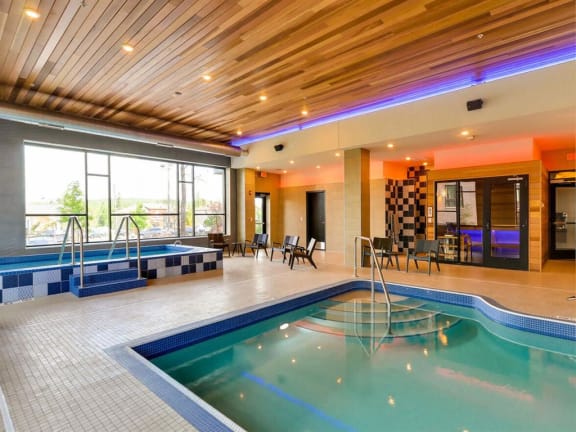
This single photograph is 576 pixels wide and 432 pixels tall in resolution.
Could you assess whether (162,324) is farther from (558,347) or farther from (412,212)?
(412,212)

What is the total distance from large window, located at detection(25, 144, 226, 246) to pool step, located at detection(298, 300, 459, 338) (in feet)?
19.6

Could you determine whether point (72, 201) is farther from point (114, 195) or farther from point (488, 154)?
point (488, 154)

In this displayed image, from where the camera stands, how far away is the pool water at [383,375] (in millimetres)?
2148

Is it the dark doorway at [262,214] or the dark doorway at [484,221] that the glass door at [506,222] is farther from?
the dark doorway at [262,214]

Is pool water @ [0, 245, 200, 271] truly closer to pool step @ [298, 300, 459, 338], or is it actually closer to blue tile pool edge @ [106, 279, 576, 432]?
blue tile pool edge @ [106, 279, 576, 432]

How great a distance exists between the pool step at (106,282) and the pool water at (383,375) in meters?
2.29

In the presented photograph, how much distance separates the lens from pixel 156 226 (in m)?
8.65

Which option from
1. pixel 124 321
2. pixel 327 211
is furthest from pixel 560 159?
pixel 124 321

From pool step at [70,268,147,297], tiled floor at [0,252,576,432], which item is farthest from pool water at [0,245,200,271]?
tiled floor at [0,252,576,432]

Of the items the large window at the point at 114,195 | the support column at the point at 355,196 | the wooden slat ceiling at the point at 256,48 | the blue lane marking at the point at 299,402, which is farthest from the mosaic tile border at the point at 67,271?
the blue lane marking at the point at 299,402

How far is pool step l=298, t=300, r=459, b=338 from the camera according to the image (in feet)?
12.1

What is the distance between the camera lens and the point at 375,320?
402 cm

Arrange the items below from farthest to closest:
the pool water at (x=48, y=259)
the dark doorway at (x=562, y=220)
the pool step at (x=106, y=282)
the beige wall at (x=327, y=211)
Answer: the beige wall at (x=327, y=211)
the dark doorway at (x=562, y=220)
the pool water at (x=48, y=259)
the pool step at (x=106, y=282)

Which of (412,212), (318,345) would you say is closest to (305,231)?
(412,212)
